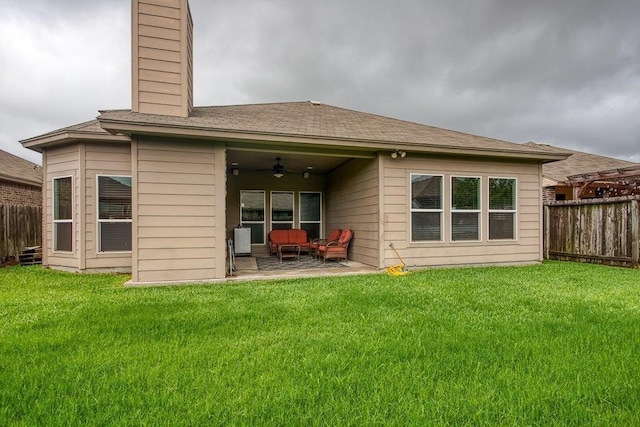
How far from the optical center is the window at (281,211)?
34.0 ft

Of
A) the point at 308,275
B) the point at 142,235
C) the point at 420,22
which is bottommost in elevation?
the point at 308,275

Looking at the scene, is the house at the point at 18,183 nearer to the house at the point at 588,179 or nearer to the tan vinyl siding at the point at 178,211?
the tan vinyl siding at the point at 178,211

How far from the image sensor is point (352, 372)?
2338 millimetres

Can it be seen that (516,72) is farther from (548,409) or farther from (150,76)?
(548,409)

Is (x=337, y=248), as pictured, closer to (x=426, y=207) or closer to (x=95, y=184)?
(x=426, y=207)

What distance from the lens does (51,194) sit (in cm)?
726

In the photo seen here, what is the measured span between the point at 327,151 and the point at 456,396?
18.3ft

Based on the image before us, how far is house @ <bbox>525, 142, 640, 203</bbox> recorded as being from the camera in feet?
35.3

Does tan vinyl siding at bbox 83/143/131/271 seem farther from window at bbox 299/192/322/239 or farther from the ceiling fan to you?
window at bbox 299/192/322/239

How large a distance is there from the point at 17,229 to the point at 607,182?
62.2ft

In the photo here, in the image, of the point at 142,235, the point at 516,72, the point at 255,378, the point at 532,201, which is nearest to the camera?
the point at 255,378

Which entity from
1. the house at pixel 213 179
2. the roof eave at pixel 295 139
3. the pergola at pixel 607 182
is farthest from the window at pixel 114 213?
the pergola at pixel 607 182

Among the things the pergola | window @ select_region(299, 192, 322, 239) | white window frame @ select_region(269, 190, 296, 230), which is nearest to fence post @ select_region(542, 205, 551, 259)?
the pergola

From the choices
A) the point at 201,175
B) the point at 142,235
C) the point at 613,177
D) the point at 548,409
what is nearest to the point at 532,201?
the point at 613,177
